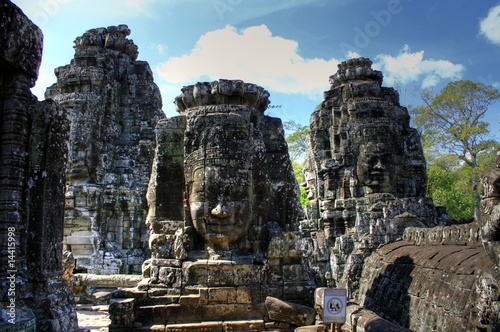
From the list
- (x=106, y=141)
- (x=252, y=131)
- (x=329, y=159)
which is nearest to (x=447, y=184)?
(x=329, y=159)

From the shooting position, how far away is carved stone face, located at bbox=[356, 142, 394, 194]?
1452 centimetres

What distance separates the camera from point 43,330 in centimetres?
413

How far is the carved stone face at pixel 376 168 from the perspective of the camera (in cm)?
1452

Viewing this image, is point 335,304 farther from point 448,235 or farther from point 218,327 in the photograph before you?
point 448,235

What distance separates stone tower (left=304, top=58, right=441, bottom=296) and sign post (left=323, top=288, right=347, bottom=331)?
8419 millimetres

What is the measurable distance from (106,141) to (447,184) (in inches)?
756

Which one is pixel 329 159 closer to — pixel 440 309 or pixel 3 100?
pixel 440 309

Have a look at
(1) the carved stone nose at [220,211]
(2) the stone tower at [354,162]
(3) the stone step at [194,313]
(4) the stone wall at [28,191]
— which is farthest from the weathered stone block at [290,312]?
(2) the stone tower at [354,162]

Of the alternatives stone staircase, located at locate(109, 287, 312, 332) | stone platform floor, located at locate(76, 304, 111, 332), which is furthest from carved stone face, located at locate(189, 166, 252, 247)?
stone platform floor, located at locate(76, 304, 111, 332)

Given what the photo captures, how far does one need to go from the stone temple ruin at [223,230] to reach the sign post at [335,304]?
0.33m

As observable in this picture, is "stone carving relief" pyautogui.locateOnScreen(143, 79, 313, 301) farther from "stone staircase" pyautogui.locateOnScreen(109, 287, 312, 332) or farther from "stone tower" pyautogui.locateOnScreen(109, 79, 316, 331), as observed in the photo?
"stone staircase" pyautogui.locateOnScreen(109, 287, 312, 332)

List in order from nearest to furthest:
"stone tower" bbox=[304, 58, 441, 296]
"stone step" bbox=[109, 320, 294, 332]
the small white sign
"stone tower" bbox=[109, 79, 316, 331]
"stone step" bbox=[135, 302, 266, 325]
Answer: the small white sign, "stone step" bbox=[109, 320, 294, 332], "stone step" bbox=[135, 302, 266, 325], "stone tower" bbox=[109, 79, 316, 331], "stone tower" bbox=[304, 58, 441, 296]

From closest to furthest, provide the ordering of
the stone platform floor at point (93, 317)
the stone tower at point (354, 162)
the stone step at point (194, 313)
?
1. the stone step at point (194, 313)
2. the stone platform floor at point (93, 317)
3. the stone tower at point (354, 162)

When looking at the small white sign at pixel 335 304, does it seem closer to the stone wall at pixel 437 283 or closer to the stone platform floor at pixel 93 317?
the stone wall at pixel 437 283
